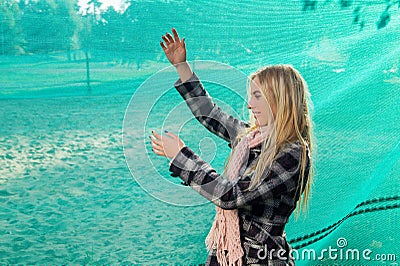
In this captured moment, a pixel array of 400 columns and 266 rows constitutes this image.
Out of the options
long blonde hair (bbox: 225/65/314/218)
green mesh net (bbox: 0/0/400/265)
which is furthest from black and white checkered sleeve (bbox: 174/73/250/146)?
green mesh net (bbox: 0/0/400/265)

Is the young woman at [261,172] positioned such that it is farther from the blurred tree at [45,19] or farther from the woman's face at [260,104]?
the blurred tree at [45,19]

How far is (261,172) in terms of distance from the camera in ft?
3.71

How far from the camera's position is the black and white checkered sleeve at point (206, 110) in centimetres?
134

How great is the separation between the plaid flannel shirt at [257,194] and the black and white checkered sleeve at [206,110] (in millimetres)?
164

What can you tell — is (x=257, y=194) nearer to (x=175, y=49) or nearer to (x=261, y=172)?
(x=261, y=172)

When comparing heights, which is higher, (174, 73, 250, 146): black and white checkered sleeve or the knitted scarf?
(174, 73, 250, 146): black and white checkered sleeve

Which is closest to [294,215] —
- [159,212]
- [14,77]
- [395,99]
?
[395,99]

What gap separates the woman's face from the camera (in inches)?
45.7

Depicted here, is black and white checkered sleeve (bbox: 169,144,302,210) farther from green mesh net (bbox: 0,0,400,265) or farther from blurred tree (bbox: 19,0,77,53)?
blurred tree (bbox: 19,0,77,53)

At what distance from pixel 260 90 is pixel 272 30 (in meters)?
1.05

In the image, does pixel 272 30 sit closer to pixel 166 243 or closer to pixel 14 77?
pixel 14 77

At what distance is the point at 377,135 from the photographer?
2285mm

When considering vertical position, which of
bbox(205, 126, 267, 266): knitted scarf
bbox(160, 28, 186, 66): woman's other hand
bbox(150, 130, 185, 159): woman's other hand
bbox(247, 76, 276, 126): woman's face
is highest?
bbox(160, 28, 186, 66): woman's other hand

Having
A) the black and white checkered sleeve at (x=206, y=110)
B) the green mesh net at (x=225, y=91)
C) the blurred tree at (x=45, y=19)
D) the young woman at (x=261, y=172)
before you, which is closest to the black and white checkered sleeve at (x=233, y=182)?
the young woman at (x=261, y=172)
